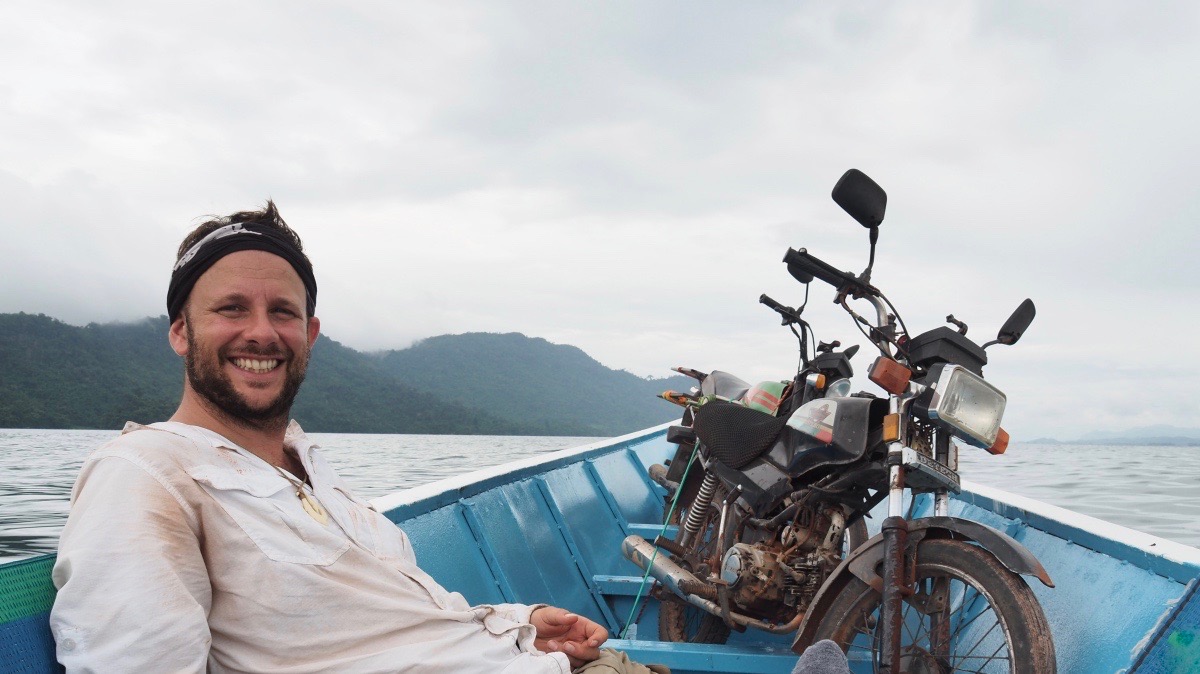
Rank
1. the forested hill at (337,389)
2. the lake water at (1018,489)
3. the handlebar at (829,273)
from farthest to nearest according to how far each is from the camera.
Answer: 1. the forested hill at (337,389)
2. the lake water at (1018,489)
3. the handlebar at (829,273)

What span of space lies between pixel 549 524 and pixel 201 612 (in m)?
3.17

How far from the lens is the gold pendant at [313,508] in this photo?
1.53 m

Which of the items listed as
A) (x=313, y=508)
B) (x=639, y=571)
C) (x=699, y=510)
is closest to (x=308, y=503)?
(x=313, y=508)

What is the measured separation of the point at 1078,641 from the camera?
2.39 m

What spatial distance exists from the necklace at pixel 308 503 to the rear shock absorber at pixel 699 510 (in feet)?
8.06

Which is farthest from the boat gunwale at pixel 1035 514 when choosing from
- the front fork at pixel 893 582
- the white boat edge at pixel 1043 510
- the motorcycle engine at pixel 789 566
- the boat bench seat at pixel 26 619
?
the boat bench seat at pixel 26 619

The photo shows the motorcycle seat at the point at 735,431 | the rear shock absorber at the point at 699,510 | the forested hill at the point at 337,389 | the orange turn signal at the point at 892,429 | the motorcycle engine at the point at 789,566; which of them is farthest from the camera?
the forested hill at the point at 337,389

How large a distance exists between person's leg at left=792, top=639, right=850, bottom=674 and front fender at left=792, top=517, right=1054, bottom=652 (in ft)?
2.53

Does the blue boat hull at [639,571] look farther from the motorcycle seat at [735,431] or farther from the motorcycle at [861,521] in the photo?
the motorcycle seat at [735,431]

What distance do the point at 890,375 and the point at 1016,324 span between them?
1.72 ft

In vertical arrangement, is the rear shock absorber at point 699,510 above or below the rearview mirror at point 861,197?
below

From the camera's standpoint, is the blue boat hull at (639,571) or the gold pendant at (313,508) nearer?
the gold pendant at (313,508)

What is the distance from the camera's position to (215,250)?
1596 millimetres

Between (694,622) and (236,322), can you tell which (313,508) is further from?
(694,622)
